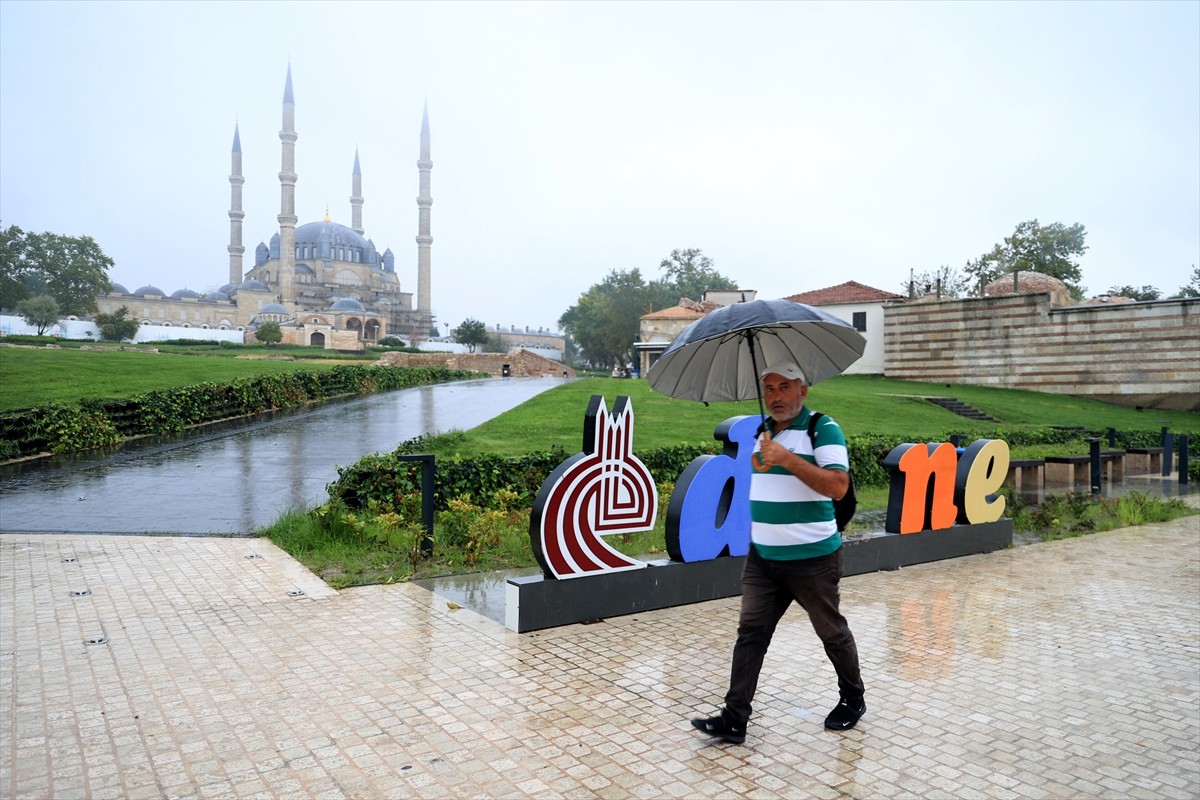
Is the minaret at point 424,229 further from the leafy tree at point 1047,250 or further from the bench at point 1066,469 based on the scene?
the bench at point 1066,469

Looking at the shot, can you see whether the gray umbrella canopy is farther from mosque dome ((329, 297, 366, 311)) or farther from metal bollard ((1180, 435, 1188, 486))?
mosque dome ((329, 297, 366, 311))

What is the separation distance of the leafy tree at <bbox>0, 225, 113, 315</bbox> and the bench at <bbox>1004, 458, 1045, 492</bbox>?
67263mm

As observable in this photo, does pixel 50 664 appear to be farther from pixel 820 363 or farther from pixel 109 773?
pixel 820 363

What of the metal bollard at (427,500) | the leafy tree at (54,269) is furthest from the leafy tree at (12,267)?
the metal bollard at (427,500)

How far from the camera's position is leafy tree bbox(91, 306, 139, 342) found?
55125 mm

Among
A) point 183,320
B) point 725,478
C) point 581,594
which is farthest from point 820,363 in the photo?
point 183,320

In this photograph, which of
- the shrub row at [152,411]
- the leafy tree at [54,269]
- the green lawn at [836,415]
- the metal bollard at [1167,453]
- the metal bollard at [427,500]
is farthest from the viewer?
the leafy tree at [54,269]

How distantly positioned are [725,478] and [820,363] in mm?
2125

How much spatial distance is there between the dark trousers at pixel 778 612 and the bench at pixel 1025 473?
465 inches

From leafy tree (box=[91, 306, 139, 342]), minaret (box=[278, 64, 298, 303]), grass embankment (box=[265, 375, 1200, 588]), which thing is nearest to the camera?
grass embankment (box=[265, 375, 1200, 588])

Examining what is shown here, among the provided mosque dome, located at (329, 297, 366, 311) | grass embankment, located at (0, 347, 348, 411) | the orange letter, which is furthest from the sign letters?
mosque dome, located at (329, 297, 366, 311)

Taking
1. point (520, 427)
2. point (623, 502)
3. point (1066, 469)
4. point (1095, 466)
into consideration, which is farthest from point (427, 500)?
point (1066, 469)

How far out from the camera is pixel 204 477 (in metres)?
12.4

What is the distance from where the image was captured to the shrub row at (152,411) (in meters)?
14.0
